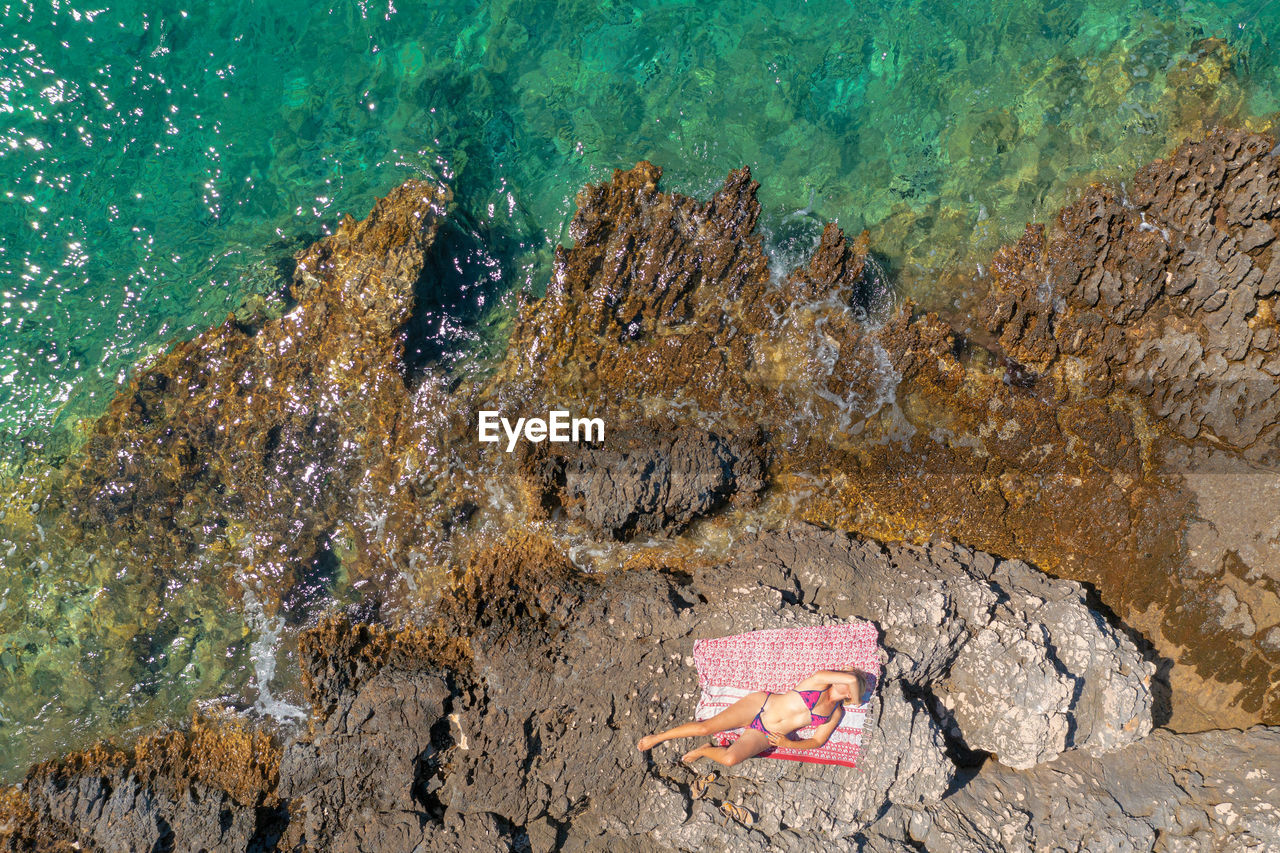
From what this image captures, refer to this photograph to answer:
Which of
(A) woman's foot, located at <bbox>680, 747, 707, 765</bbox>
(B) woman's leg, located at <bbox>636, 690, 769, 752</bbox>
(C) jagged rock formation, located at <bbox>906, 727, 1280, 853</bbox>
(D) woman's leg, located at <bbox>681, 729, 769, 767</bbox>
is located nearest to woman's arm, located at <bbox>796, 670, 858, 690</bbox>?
(B) woman's leg, located at <bbox>636, 690, 769, 752</bbox>

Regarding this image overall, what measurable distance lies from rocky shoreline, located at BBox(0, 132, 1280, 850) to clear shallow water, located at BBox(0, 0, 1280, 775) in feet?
1.00

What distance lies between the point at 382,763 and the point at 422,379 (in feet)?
8.94

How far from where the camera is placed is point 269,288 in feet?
15.8

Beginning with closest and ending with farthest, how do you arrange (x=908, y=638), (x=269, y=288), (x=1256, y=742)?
(x=908, y=638)
(x=1256, y=742)
(x=269, y=288)

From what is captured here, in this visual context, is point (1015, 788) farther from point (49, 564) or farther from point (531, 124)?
point (49, 564)

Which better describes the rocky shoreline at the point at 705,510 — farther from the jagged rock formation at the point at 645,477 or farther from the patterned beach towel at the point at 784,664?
the patterned beach towel at the point at 784,664

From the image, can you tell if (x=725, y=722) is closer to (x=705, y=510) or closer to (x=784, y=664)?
(x=784, y=664)

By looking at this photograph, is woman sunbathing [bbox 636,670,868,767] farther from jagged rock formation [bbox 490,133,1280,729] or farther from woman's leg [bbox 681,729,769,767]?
jagged rock formation [bbox 490,133,1280,729]

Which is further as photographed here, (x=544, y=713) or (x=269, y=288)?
(x=269, y=288)

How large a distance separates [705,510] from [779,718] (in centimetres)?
148

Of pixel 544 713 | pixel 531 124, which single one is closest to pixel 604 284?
pixel 531 124

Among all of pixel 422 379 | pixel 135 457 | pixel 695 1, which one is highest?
pixel 695 1

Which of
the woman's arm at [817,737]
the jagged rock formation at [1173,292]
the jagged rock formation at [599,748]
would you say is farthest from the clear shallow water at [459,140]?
the woman's arm at [817,737]

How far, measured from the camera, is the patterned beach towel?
408cm
